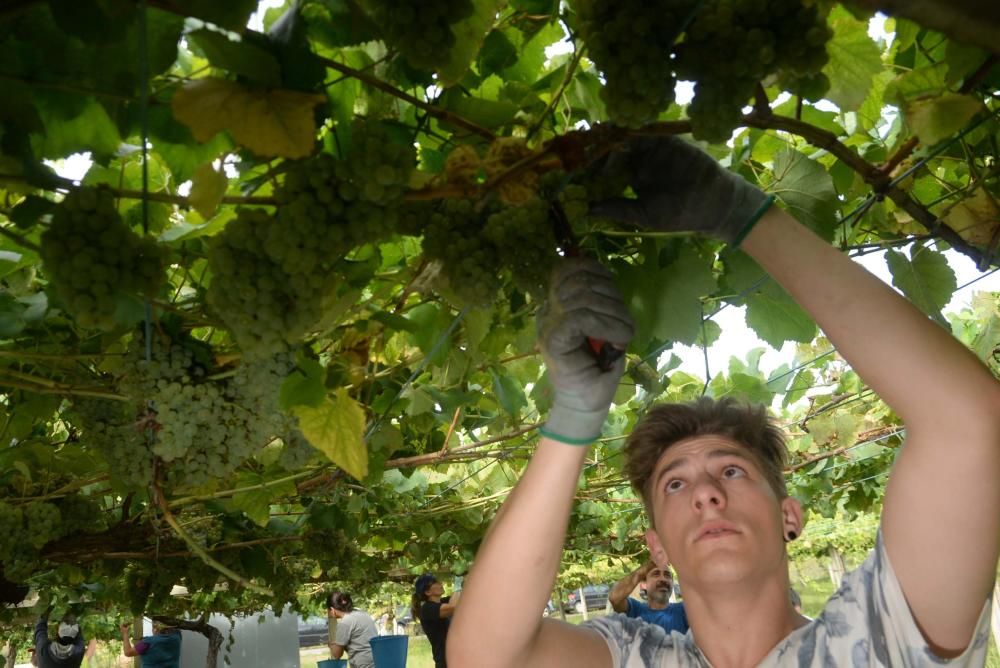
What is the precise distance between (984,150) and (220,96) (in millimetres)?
1352

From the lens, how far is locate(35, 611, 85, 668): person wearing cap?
26.9ft

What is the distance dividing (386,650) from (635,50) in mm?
8731

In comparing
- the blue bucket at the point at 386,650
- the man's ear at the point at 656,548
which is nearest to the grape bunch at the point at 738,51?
the man's ear at the point at 656,548

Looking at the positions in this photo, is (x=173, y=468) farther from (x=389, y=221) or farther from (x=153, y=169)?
(x=389, y=221)

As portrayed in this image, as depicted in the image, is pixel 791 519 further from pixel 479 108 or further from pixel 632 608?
pixel 632 608

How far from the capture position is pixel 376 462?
8.90ft

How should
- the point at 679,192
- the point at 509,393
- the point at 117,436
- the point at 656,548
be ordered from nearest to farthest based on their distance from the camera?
the point at 679,192, the point at 656,548, the point at 117,436, the point at 509,393

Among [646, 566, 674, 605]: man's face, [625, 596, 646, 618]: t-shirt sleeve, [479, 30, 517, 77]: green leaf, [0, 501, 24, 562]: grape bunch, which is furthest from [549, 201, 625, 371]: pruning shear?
[646, 566, 674, 605]: man's face

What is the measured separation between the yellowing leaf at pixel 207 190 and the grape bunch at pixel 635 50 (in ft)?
1.62

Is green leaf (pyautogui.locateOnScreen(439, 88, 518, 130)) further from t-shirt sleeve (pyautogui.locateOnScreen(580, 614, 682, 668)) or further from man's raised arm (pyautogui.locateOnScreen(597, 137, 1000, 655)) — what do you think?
t-shirt sleeve (pyautogui.locateOnScreen(580, 614, 682, 668))

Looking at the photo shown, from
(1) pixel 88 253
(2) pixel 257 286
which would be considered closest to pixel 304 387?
(2) pixel 257 286

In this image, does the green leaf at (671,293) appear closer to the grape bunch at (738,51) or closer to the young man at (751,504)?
the young man at (751,504)

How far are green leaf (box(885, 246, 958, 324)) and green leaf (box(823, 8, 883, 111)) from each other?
0.53m

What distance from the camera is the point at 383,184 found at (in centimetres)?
93
